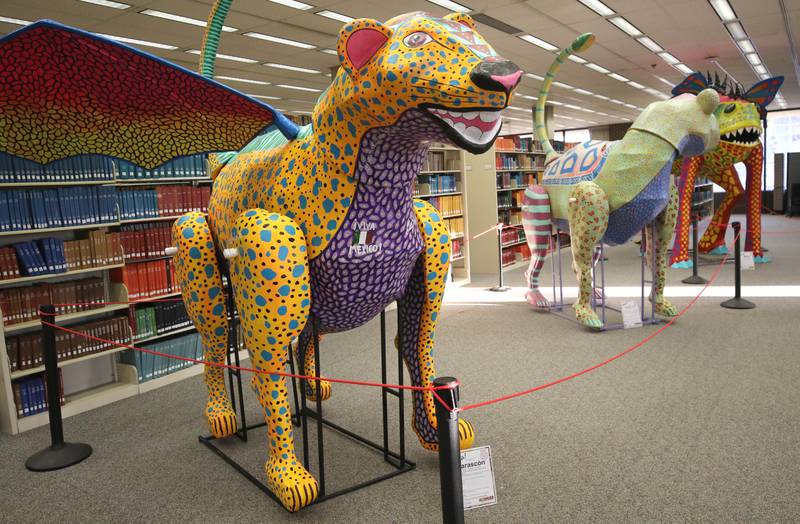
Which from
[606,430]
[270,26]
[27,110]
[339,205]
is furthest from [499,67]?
[270,26]

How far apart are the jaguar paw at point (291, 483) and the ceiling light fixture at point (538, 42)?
8.03 m

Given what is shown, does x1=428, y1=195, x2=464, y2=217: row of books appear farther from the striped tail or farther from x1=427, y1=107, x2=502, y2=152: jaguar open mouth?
x1=427, y1=107, x2=502, y2=152: jaguar open mouth

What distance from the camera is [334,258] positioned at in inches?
75.1

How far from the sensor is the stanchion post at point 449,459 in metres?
1.45

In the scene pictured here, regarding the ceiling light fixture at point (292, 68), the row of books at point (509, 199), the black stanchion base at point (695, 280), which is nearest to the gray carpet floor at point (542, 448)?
the black stanchion base at point (695, 280)

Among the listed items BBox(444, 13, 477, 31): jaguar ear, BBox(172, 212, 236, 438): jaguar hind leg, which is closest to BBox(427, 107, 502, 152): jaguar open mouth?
BBox(444, 13, 477, 31): jaguar ear

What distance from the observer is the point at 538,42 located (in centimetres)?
912

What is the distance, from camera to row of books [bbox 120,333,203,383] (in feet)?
12.8

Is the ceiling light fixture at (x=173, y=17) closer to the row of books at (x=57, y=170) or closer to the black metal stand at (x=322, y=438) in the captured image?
the row of books at (x=57, y=170)

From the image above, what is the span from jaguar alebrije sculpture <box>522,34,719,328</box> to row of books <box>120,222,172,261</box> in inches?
118

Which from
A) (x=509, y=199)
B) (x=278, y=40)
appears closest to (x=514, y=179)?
(x=509, y=199)

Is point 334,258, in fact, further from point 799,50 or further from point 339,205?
point 799,50

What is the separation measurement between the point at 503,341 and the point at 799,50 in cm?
935

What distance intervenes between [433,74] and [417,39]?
0.13 meters
